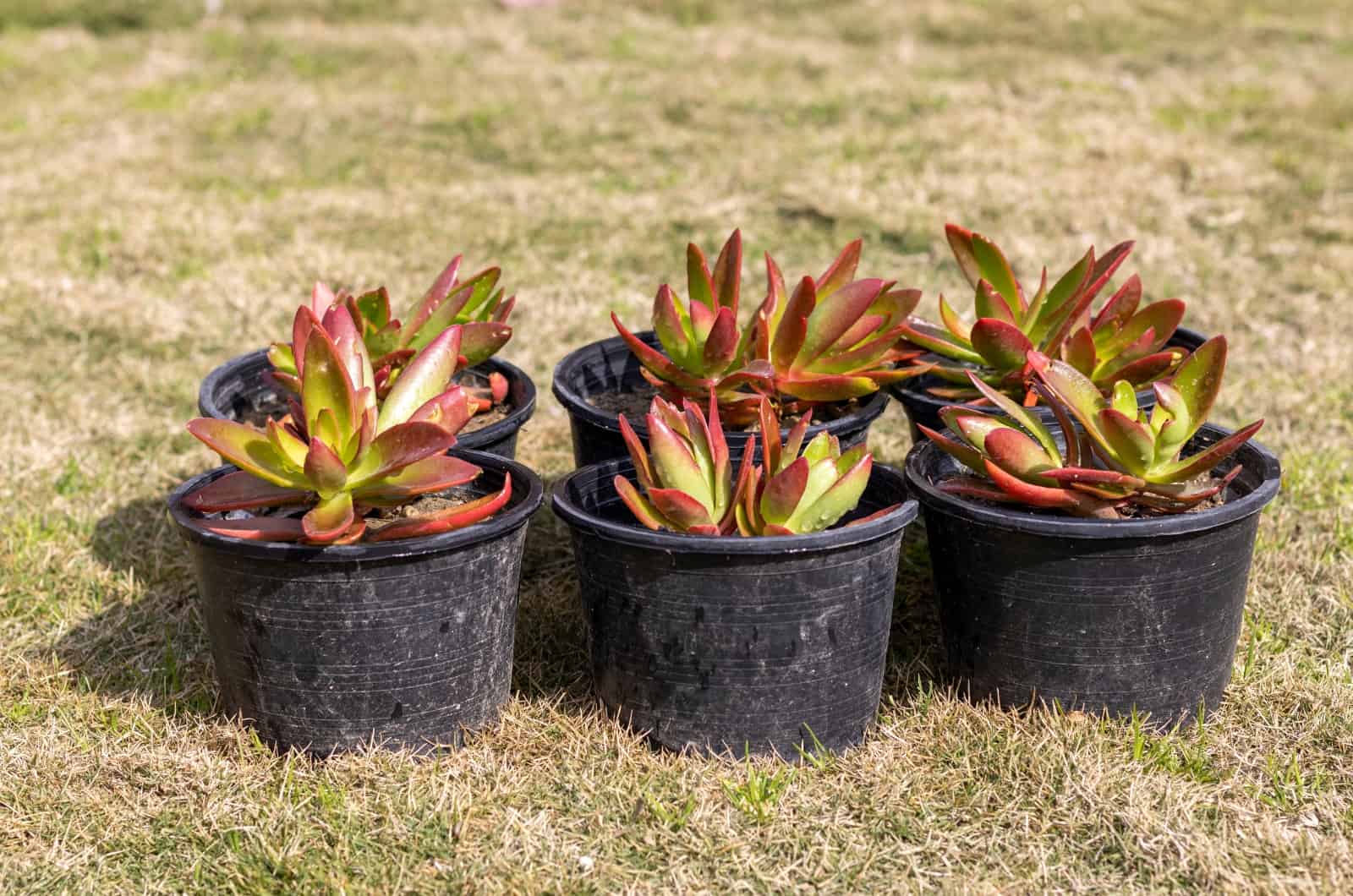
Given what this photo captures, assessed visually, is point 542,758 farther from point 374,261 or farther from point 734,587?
point 374,261

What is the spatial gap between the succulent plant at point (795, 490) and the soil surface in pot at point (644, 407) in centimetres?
32

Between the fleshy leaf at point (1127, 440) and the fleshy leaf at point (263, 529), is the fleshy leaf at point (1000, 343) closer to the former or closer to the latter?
the fleshy leaf at point (1127, 440)

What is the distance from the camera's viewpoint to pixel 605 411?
9.04 feet

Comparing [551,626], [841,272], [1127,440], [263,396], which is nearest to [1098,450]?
[1127,440]

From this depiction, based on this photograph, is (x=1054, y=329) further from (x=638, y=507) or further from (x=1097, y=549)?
(x=638, y=507)

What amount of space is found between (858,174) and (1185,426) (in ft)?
12.0

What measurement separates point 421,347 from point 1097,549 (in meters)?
1.36

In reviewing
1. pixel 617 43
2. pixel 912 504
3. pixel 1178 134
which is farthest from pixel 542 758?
pixel 617 43

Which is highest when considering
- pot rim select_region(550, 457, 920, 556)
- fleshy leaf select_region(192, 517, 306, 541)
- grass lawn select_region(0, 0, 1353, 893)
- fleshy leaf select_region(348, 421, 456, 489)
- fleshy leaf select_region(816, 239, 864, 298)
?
fleshy leaf select_region(816, 239, 864, 298)

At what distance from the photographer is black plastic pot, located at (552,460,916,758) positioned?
206 centimetres

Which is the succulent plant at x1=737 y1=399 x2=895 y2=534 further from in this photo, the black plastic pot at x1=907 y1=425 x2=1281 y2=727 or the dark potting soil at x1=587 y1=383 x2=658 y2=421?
the dark potting soil at x1=587 y1=383 x2=658 y2=421

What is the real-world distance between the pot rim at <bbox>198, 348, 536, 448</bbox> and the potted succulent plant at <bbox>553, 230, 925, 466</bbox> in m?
0.12

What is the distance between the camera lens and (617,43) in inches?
312

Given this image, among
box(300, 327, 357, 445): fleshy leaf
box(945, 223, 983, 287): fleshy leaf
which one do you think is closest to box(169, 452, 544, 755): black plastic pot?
box(300, 327, 357, 445): fleshy leaf
